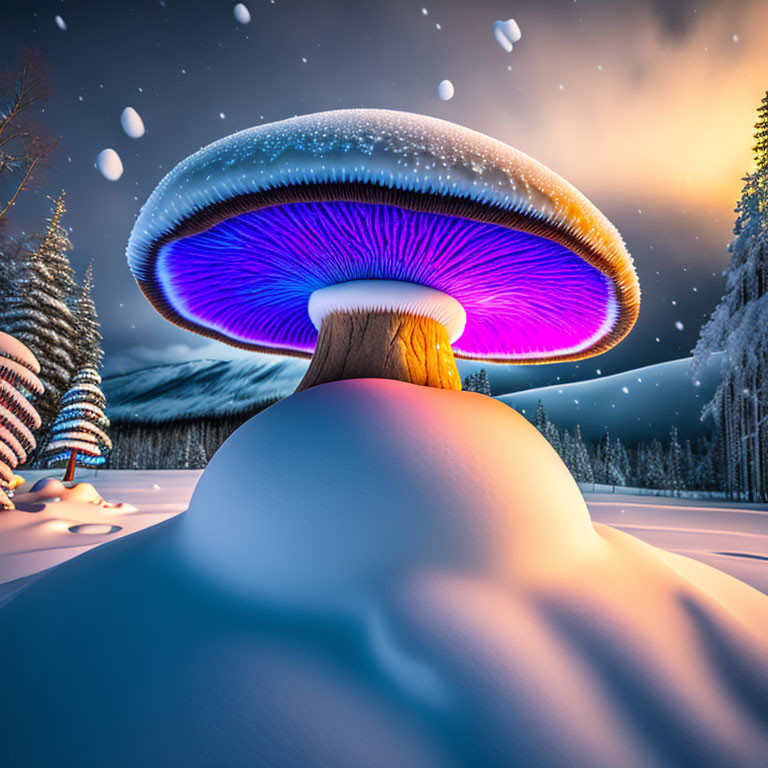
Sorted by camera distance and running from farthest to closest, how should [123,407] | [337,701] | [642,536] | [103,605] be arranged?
[123,407] → [642,536] → [103,605] → [337,701]

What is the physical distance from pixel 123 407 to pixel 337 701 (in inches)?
4136

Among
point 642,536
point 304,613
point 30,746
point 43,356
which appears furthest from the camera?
point 43,356

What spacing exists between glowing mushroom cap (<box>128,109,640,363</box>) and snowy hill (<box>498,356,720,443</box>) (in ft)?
129

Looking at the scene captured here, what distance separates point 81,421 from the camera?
42.4ft

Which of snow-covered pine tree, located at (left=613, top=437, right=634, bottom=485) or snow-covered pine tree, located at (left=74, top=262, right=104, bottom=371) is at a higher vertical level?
snow-covered pine tree, located at (left=74, top=262, right=104, bottom=371)

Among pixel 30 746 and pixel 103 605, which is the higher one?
pixel 103 605

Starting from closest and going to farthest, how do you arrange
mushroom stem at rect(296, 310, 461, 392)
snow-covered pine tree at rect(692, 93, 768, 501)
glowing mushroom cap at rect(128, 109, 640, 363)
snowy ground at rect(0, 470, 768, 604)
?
glowing mushroom cap at rect(128, 109, 640, 363) → mushroom stem at rect(296, 310, 461, 392) → snowy ground at rect(0, 470, 768, 604) → snow-covered pine tree at rect(692, 93, 768, 501)

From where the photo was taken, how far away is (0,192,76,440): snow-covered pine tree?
16.1 metres

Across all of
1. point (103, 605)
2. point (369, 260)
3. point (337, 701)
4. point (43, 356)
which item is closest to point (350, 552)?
point (337, 701)

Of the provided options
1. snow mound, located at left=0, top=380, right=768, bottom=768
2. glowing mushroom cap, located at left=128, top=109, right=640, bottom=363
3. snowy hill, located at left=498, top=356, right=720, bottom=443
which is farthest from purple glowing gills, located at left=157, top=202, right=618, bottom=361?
snowy hill, located at left=498, top=356, right=720, bottom=443

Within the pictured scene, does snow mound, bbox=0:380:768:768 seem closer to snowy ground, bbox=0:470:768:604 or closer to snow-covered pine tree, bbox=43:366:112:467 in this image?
snowy ground, bbox=0:470:768:604

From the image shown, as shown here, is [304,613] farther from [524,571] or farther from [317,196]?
[317,196]

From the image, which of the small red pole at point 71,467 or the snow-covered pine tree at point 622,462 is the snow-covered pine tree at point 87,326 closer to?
the small red pole at point 71,467

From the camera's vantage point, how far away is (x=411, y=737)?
1.02 meters
